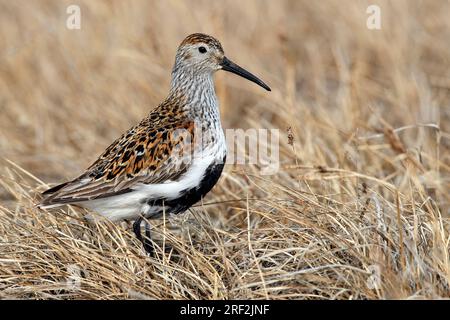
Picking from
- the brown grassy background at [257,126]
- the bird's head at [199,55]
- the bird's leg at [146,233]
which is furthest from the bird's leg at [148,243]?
the bird's head at [199,55]

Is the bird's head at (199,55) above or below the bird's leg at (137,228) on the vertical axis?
above

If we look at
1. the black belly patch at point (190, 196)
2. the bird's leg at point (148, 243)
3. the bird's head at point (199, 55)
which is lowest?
the bird's leg at point (148, 243)

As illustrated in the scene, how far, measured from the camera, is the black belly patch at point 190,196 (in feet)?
16.3

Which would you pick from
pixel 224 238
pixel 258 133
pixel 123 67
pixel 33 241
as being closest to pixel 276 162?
pixel 258 133

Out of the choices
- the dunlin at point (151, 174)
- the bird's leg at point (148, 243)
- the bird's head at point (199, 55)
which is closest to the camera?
the dunlin at point (151, 174)

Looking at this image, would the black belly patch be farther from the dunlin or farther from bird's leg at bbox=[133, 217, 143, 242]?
bird's leg at bbox=[133, 217, 143, 242]

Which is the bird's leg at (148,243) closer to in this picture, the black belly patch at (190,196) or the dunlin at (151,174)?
the dunlin at (151,174)

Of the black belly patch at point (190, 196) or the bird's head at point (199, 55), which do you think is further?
the bird's head at point (199, 55)

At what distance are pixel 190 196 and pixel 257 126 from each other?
217 centimetres

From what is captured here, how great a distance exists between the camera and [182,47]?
5617mm

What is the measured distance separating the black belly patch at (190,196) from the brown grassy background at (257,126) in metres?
0.16

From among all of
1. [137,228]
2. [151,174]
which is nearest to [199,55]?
[151,174]

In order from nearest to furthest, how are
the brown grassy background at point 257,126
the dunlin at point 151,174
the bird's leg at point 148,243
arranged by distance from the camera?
the brown grassy background at point 257,126, the dunlin at point 151,174, the bird's leg at point 148,243
